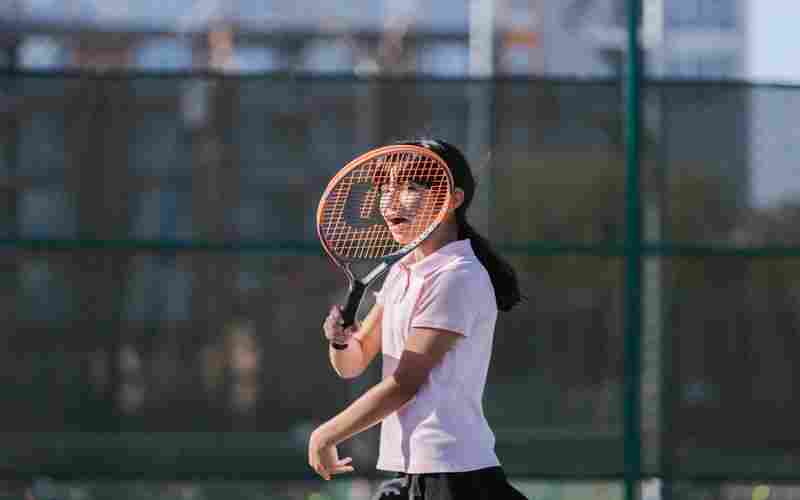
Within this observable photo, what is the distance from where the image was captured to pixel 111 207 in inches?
232

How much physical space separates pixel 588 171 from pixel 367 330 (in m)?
2.70

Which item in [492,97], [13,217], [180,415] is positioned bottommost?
[180,415]

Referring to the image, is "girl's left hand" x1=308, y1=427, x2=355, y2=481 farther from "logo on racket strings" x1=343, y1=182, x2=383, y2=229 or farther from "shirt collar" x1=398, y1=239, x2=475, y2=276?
"logo on racket strings" x1=343, y1=182, x2=383, y2=229

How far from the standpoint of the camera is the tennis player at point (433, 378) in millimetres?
3092

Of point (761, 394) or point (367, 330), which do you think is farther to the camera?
point (761, 394)

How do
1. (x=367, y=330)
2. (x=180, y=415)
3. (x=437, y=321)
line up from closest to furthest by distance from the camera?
(x=437, y=321) → (x=367, y=330) → (x=180, y=415)

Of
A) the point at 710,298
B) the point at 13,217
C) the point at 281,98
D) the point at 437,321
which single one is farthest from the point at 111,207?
the point at 437,321

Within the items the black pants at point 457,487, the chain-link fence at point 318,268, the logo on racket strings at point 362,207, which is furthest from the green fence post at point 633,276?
the black pants at point 457,487

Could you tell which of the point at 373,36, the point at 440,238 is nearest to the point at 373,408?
the point at 440,238

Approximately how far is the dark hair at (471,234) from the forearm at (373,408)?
34 centimetres

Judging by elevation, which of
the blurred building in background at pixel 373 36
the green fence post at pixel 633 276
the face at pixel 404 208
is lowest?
the green fence post at pixel 633 276

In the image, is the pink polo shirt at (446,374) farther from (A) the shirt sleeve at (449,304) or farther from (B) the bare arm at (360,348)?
(B) the bare arm at (360,348)

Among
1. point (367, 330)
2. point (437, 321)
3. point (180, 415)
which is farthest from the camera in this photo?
point (180, 415)

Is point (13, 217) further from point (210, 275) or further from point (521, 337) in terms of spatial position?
point (521, 337)
